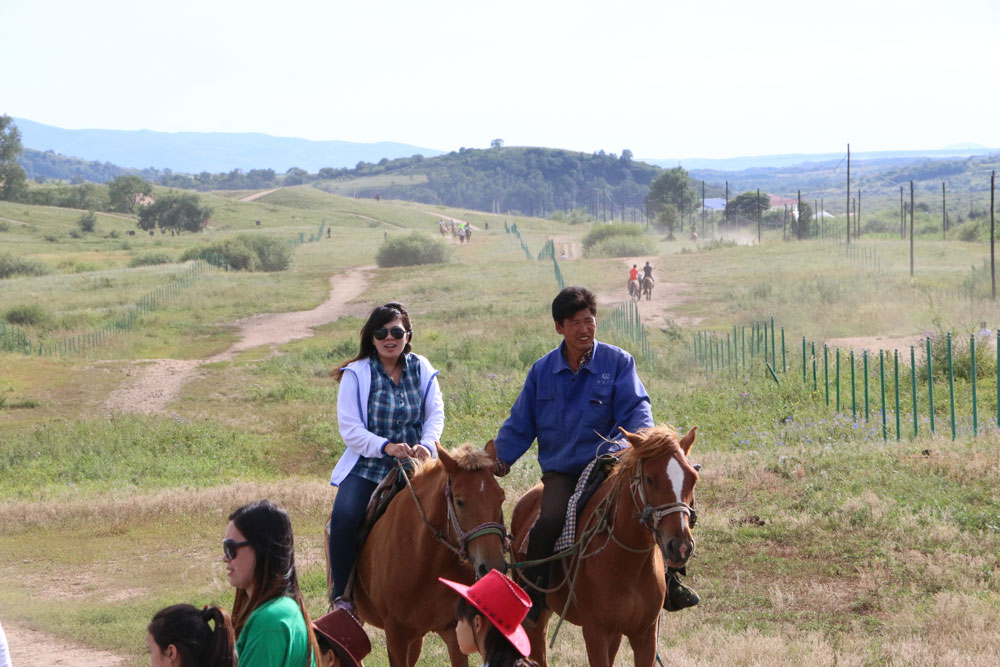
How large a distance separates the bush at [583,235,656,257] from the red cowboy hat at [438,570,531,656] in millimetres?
60013

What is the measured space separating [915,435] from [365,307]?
96.1ft

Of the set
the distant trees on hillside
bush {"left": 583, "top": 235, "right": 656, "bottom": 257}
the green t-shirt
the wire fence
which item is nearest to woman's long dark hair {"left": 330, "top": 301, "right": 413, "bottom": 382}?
the green t-shirt

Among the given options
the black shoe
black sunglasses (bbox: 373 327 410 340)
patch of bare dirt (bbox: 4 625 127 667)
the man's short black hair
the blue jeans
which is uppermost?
the man's short black hair

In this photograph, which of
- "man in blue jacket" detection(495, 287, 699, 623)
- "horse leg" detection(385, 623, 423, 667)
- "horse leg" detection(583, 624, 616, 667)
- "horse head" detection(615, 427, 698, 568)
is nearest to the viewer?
"horse head" detection(615, 427, 698, 568)

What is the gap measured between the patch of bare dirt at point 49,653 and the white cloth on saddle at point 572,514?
Result: 449cm

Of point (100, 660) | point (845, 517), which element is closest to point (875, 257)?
point (845, 517)

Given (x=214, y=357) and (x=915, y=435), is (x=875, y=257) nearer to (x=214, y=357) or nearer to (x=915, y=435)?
(x=214, y=357)

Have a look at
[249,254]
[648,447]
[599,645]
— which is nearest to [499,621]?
[648,447]

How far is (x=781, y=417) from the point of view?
56.0 ft

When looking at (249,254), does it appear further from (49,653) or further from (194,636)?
(194,636)

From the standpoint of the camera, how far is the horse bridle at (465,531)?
17.0 ft

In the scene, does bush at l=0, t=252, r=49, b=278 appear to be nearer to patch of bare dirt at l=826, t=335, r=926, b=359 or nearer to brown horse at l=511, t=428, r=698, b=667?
patch of bare dirt at l=826, t=335, r=926, b=359

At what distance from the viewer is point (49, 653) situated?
887 centimetres

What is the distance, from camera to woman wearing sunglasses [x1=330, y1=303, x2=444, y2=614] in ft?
20.6
